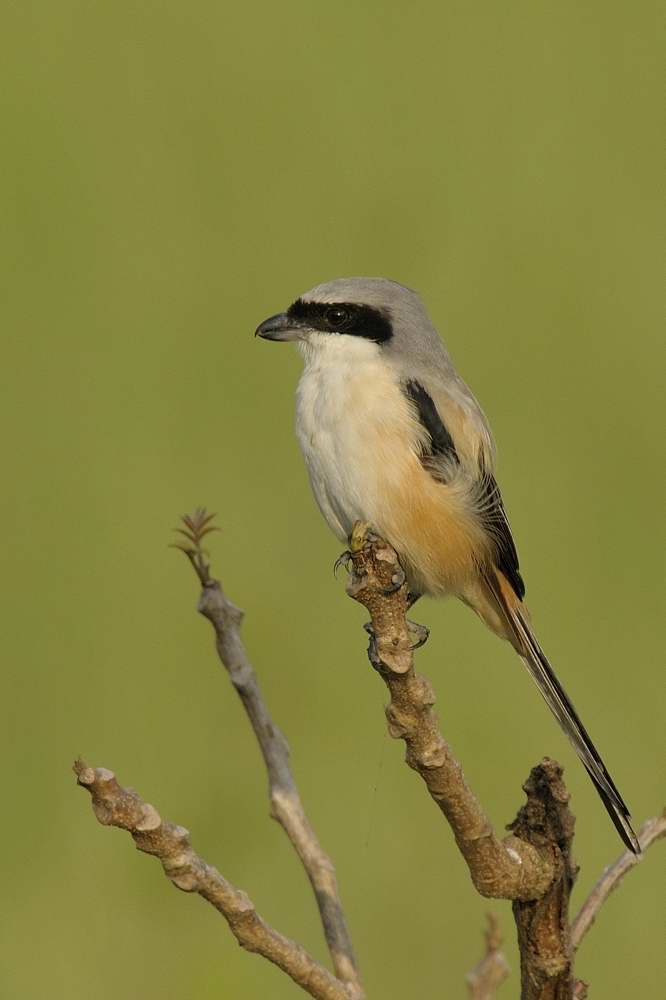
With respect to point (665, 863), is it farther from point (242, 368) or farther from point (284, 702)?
point (242, 368)

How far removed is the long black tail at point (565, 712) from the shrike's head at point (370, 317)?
0.56 m

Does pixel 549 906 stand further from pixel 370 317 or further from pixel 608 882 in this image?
pixel 370 317

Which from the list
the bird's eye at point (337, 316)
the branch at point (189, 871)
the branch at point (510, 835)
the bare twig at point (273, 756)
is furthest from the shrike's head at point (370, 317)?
the branch at point (189, 871)

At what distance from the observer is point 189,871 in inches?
65.4

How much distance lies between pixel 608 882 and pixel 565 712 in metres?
0.78

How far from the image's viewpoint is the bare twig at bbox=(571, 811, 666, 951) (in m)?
2.03

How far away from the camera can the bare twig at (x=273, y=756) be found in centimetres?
209

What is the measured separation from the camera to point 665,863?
4797 mm

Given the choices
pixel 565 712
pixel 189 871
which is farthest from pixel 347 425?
pixel 189 871

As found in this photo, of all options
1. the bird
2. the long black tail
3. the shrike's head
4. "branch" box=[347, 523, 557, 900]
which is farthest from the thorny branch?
the shrike's head

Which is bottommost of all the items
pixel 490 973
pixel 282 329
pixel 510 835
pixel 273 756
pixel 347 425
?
pixel 490 973

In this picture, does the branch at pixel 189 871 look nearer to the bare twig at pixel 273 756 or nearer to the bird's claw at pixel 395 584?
the bare twig at pixel 273 756

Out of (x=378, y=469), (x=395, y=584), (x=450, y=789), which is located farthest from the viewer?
(x=378, y=469)

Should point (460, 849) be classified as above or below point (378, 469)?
below
